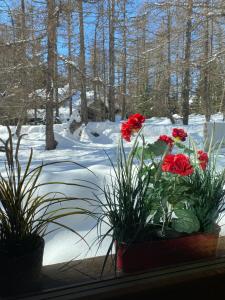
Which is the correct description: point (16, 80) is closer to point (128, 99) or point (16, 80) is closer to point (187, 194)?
point (128, 99)

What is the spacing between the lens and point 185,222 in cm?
109

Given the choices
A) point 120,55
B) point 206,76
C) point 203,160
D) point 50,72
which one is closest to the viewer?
point 203,160

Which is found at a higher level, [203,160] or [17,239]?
[203,160]

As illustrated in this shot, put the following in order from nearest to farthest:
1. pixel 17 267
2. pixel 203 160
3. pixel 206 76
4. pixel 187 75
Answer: pixel 17 267
pixel 203 160
pixel 187 75
pixel 206 76

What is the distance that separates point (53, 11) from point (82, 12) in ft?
7.68

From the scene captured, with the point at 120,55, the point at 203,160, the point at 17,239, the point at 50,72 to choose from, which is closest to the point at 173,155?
the point at 203,160

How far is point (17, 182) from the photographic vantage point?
38.6 inches

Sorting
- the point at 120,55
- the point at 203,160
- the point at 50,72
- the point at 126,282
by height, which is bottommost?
the point at 126,282

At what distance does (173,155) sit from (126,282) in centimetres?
39

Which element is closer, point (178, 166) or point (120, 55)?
point (178, 166)

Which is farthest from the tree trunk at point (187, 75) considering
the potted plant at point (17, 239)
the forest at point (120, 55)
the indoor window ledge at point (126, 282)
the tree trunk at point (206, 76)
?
the potted plant at point (17, 239)

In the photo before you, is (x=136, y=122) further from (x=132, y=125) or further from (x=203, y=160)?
(x=203, y=160)

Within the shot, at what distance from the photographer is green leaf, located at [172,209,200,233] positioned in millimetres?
1082

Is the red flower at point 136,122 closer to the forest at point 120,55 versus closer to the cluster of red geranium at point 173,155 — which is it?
the cluster of red geranium at point 173,155
